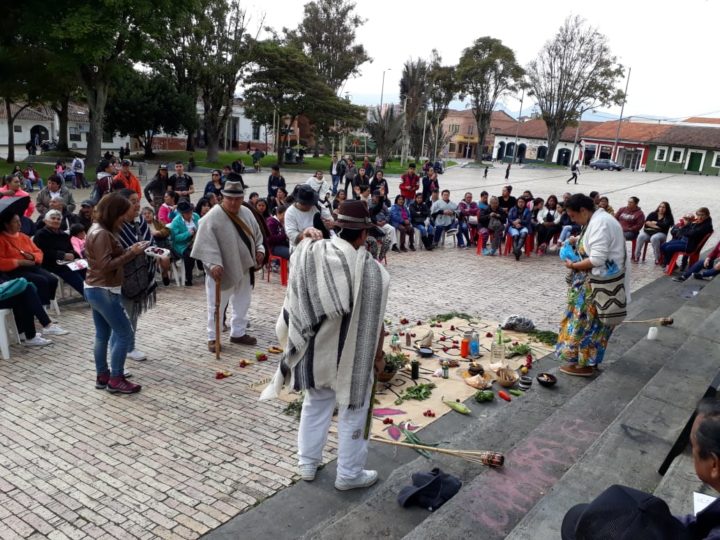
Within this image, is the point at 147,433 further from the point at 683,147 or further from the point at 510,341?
the point at 683,147

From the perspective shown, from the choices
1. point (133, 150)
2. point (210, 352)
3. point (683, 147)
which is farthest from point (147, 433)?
point (683, 147)

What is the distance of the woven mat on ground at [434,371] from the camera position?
15.9 feet

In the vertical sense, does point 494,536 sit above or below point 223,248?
below

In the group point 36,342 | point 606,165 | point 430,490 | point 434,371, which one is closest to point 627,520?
point 430,490

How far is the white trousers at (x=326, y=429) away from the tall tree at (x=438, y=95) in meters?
47.4

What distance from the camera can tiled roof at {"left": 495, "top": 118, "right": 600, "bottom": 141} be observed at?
6481cm

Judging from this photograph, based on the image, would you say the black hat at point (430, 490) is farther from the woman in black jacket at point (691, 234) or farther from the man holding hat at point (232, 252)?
the woman in black jacket at point (691, 234)

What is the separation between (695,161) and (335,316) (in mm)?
62182

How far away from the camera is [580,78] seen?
51656 mm

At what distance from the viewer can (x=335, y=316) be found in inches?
130

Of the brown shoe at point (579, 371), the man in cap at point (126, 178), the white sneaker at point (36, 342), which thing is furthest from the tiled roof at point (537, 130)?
the white sneaker at point (36, 342)

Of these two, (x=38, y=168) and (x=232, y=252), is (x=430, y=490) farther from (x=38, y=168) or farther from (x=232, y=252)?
(x=38, y=168)

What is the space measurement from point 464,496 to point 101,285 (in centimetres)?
342

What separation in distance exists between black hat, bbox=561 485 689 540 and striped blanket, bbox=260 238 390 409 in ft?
5.39
